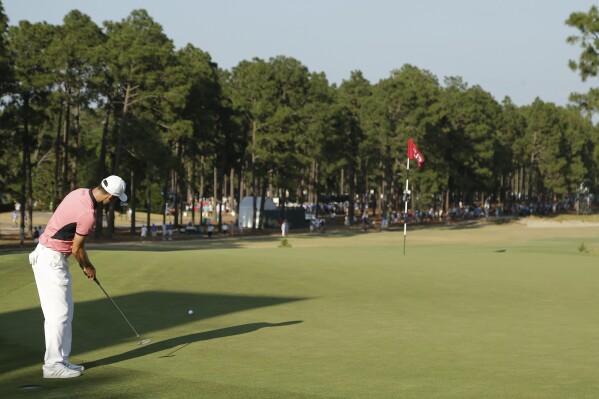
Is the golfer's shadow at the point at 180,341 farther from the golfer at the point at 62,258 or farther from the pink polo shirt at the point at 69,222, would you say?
the pink polo shirt at the point at 69,222

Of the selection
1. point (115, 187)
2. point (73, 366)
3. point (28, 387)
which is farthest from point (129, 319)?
point (28, 387)

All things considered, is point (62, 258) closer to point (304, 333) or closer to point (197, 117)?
point (304, 333)

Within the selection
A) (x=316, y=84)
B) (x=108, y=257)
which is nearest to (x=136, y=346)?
(x=108, y=257)

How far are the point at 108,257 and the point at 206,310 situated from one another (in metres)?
9.76

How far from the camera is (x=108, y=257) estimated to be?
2708 centimetres

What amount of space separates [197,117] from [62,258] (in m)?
68.0

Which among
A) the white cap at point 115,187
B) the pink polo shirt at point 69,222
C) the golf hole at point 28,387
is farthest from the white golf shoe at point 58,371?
the white cap at point 115,187

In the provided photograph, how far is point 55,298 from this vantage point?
10.5 m

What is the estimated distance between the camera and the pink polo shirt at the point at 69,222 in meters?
10.6

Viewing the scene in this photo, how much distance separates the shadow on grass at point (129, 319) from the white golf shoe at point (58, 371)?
871 mm

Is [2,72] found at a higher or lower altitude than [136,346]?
higher

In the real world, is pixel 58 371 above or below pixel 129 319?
above

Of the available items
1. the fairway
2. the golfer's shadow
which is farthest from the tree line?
the golfer's shadow

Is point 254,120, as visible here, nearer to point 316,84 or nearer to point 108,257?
point 316,84
